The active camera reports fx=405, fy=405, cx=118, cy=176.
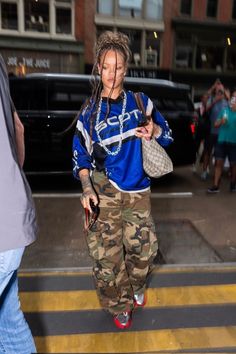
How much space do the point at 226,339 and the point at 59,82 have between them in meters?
4.78

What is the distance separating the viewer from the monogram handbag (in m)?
2.32

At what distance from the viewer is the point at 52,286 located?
310cm

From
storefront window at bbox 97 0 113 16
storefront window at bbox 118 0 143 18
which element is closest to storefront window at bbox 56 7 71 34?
storefront window at bbox 97 0 113 16

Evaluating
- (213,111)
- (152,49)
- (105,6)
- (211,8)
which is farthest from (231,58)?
(213,111)

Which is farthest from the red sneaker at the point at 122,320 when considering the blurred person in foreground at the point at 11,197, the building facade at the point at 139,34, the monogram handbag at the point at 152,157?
the building facade at the point at 139,34

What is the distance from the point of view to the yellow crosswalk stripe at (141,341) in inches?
94.0

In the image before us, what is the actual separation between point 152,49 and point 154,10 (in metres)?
1.01

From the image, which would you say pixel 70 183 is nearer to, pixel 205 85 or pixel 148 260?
pixel 148 260

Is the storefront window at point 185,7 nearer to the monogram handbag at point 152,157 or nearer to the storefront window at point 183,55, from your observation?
the storefront window at point 183,55

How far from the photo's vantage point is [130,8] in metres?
11.1

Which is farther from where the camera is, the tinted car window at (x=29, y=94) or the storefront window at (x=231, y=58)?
the storefront window at (x=231, y=58)

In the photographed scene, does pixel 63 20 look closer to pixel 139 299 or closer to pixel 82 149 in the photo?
pixel 82 149

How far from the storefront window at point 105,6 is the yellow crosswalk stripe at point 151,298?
8.80m

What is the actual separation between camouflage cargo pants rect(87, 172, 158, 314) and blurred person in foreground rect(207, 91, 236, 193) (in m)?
3.97
